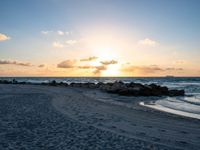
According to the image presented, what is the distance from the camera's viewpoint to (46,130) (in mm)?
11188

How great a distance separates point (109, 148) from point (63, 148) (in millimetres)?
1466

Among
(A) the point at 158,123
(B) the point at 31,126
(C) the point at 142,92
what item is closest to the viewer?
(B) the point at 31,126

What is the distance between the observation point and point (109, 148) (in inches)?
348

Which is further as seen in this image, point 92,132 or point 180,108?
point 180,108

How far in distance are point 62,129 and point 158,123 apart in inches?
199

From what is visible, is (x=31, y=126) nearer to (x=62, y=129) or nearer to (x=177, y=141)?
(x=62, y=129)

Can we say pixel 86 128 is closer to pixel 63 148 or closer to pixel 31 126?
pixel 31 126

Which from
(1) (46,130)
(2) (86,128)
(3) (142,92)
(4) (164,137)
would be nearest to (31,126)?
(1) (46,130)

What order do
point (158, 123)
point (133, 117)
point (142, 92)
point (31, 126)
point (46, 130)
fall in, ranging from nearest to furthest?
point (46, 130)
point (31, 126)
point (158, 123)
point (133, 117)
point (142, 92)

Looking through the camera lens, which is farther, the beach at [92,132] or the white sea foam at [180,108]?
the white sea foam at [180,108]

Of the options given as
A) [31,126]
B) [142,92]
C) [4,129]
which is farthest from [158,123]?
[142,92]

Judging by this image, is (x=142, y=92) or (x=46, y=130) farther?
(x=142, y=92)

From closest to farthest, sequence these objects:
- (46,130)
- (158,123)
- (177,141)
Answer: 1. (177,141)
2. (46,130)
3. (158,123)

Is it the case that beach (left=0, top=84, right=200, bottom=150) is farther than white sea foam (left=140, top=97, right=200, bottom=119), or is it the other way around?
white sea foam (left=140, top=97, right=200, bottom=119)
